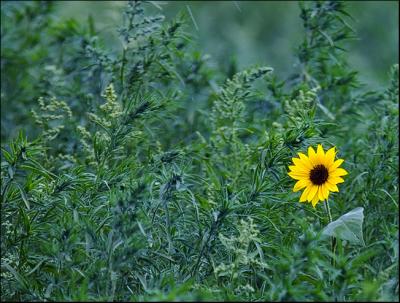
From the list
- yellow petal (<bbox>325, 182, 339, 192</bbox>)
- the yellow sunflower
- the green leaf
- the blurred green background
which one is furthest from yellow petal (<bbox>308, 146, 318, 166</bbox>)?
the blurred green background

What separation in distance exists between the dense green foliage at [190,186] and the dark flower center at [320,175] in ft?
0.35

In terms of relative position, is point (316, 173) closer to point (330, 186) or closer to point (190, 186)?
point (330, 186)

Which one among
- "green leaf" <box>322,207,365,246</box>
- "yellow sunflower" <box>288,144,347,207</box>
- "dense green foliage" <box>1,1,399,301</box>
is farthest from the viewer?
"yellow sunflower" <box>288,144,347,207</box>

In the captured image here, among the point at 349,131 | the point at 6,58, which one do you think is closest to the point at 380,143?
the point at 349,131

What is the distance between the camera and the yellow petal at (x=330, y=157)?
350 cm

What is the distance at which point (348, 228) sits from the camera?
333 centimetres

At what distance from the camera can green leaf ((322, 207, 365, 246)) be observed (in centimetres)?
329

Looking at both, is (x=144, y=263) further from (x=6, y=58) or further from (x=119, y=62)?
(x=6, y=58)

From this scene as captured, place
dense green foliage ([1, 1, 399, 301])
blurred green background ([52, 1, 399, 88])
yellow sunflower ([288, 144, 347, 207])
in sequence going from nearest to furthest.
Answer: dense green foliage ([1, 1, 399, 301]), yellow sunflower ([288, 144, 347, 207]), blurred green background ([52, 1, 399, 88])

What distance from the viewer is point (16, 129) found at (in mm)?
5289

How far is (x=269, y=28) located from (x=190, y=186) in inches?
213

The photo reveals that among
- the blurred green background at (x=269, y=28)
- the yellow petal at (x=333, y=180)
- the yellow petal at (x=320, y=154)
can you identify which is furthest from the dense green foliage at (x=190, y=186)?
the blurred green background at (x=269, y=28)

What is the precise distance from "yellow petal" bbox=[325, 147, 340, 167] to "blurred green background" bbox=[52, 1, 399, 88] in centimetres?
425

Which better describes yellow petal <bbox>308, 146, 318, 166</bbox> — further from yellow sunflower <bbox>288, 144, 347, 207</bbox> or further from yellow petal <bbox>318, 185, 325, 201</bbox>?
yellow petal <bbox>318, 185, 325, 201</bbox>
